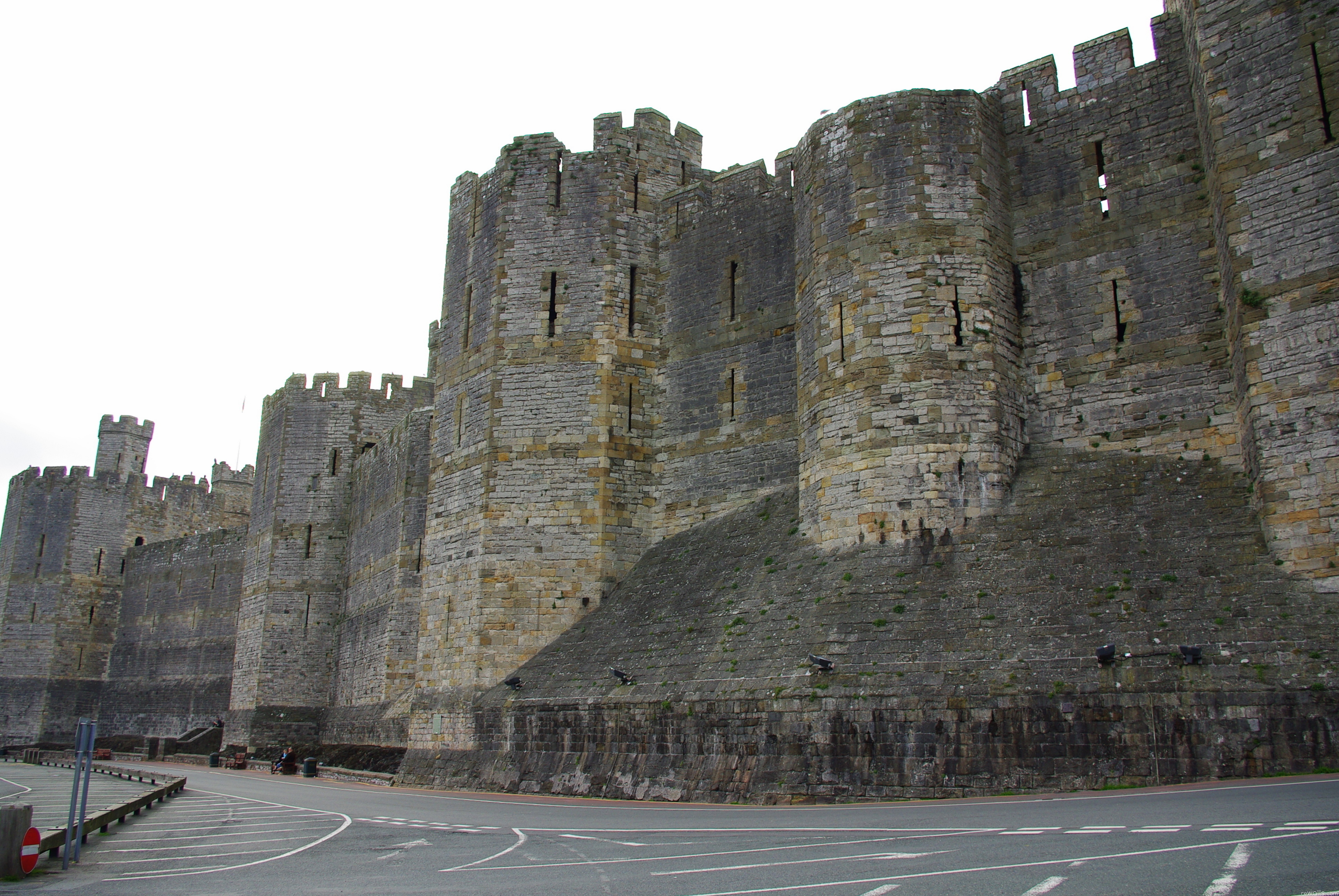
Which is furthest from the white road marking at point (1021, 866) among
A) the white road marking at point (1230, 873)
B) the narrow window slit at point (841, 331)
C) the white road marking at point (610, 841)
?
the narrow window slit at point (841, 331)

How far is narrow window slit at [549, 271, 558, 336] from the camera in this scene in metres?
21.3

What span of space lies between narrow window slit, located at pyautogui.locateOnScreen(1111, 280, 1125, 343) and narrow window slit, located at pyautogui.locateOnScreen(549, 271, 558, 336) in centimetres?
1044

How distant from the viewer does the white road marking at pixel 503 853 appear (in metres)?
7.88

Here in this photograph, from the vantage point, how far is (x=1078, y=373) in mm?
16156

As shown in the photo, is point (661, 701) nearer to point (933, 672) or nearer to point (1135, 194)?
point (933, 672)

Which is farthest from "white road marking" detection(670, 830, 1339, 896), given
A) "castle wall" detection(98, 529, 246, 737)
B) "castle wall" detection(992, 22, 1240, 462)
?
"castle wall" detection(98, 529, 246, 737)

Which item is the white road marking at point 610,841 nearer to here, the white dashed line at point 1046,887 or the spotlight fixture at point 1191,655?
the white dashed line at point 1046,887

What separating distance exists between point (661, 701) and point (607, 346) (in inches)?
323

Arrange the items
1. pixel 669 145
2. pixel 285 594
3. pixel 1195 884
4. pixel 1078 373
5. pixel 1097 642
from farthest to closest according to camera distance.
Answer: pixel 285 594 < pixel 669 145 < pixel 1078 373 < pixel 1097 642 < pixel 1195 884

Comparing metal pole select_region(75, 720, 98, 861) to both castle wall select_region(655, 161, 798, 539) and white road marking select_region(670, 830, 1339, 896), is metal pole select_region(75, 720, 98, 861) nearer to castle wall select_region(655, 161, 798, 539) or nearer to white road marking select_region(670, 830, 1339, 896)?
white road marking select_region(670, 830, 1339, 896)

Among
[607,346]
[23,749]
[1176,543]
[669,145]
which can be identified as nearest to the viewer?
[1176,543]

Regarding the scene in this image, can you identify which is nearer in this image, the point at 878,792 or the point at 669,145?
the point at 878,792

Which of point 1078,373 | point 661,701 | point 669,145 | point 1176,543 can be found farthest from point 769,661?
point 669,145

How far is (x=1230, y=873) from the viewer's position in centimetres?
563
